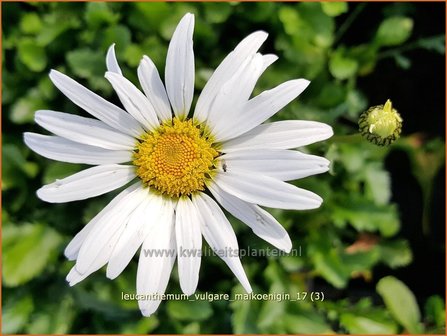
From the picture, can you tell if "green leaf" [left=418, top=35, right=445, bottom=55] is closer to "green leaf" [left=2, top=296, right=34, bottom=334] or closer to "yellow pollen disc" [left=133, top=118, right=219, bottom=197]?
"yellow pollen disc" [left=133, top=118, right=219, bottom=197]

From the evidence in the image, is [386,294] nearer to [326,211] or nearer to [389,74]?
[326,211]

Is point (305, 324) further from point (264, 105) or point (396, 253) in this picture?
point (264, 105)

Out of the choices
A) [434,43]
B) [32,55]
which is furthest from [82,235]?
[434,43]

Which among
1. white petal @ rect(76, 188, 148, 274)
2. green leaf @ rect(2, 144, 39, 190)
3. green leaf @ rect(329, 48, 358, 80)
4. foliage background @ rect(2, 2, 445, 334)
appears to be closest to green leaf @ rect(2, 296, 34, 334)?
foliage background @ rect(2, 2, 445, 334)

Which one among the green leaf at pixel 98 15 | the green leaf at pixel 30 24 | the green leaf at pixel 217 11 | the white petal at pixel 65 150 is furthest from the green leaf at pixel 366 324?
the green leaf at pixel 30 24

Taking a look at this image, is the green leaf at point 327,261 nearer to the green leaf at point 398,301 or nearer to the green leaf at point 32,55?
the green leaf at point 398,301

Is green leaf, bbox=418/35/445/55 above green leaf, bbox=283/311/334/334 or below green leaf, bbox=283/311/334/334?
above

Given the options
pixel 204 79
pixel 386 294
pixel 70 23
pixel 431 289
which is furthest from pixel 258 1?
pixel 431 289
